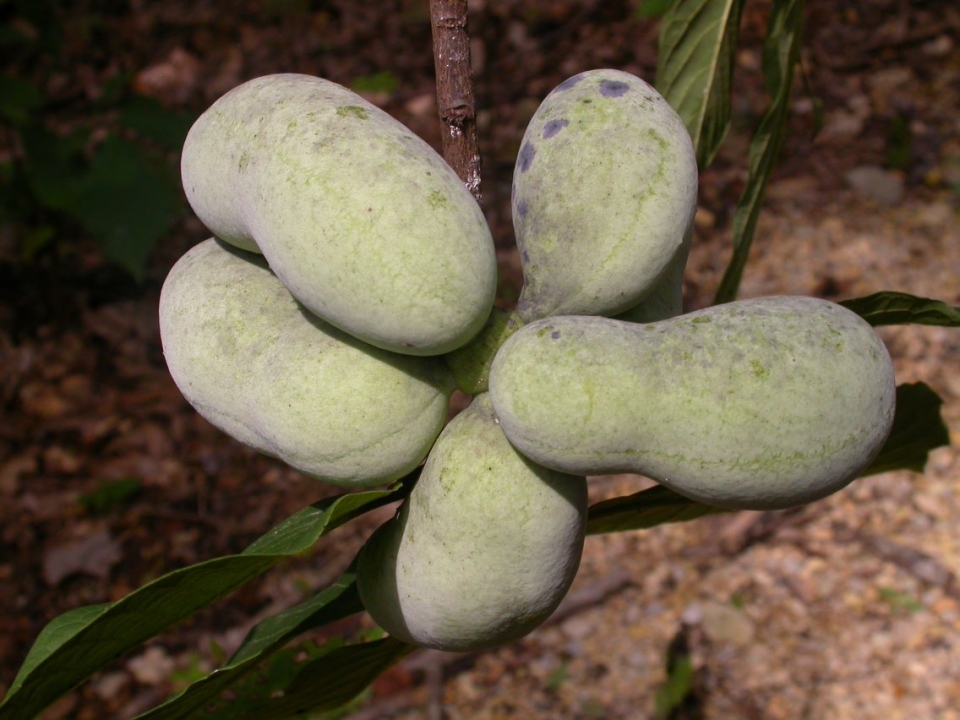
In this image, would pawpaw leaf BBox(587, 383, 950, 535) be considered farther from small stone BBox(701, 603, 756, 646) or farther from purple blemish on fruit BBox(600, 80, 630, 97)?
small stone BBox(701, 603, 756, 646)

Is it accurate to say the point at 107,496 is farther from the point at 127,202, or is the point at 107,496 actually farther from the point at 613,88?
the point at 613,88

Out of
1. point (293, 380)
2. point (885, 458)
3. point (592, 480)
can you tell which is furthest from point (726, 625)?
point (293, 380)

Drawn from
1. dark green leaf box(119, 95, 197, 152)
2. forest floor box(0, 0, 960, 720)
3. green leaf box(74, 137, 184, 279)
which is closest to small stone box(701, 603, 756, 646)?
forest floor box(0, 0, 960, 720)

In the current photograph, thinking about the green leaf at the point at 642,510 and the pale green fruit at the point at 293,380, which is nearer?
the pale green fruit at the point at 293,380

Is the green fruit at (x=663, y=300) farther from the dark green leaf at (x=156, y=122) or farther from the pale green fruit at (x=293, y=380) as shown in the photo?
the dark green leaf at (x=156, y=122)

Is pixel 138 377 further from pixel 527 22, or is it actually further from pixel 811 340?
→ pixel 811 340

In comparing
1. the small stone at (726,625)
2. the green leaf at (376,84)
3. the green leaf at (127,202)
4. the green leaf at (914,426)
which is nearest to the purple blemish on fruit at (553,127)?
the green leaf at (914,426)
